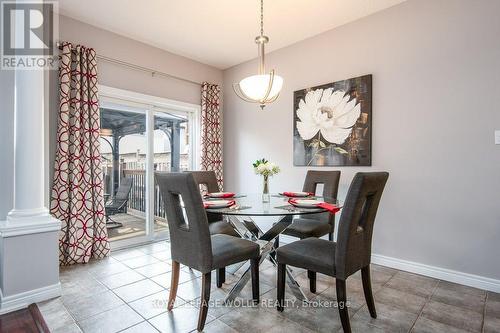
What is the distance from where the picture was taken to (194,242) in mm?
1778

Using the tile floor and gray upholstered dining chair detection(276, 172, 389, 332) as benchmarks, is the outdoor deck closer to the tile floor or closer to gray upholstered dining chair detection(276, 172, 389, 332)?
the tile floor

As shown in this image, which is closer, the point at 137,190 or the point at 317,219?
the point at 317,219

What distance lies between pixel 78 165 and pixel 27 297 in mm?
1329

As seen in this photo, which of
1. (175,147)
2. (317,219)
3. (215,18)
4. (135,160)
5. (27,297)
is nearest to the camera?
(27,297)

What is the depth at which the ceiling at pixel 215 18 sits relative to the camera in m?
2.76

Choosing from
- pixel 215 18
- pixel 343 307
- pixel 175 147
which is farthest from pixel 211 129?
pixel 343 307

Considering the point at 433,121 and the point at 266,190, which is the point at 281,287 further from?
the point at 433,121

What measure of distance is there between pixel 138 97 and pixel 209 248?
2.61 metres

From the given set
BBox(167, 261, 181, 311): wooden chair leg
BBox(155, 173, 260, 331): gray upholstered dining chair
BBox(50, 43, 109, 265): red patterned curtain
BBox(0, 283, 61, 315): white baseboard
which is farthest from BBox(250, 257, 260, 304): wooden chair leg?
BBox(50, 43, 109, 265): red patterned curtain

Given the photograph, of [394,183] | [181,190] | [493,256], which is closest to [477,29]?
[394,183]

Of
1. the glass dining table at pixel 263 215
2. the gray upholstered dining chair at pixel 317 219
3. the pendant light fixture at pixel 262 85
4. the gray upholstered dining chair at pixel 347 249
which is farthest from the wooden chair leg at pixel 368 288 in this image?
the pendant light fixture at pixel 262 85

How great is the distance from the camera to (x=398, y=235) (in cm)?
283

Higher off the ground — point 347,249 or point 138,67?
point 138,67

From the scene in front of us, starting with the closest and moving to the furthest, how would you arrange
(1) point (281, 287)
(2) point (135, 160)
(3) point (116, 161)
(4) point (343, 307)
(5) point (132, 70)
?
(4) point (343, 307) < (1) point (281, 287) < (5) point (132, 70) < (3) point (116, 161) < (2) point (135, 160)
